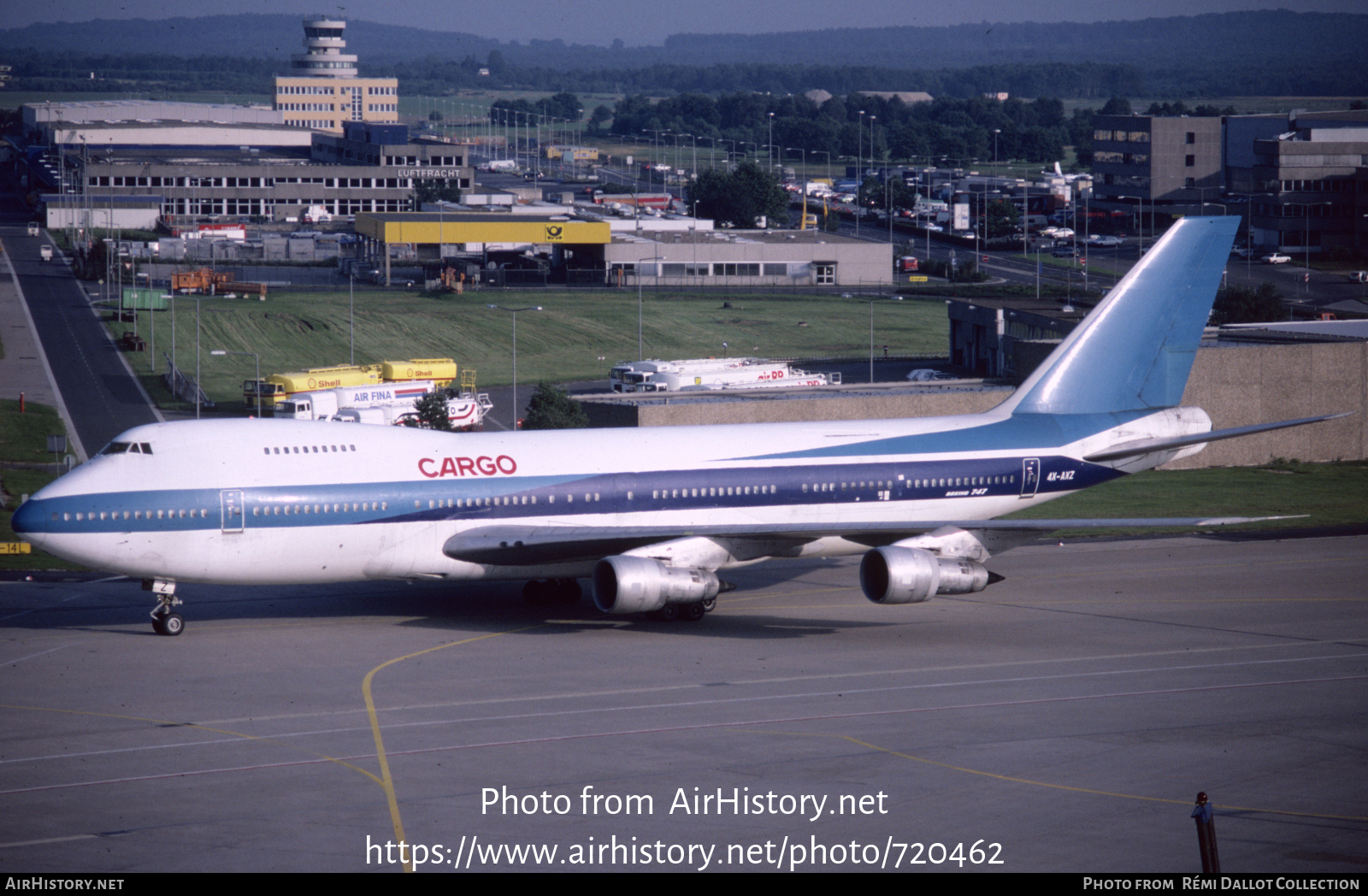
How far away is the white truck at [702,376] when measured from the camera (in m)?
101

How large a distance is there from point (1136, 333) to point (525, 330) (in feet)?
293

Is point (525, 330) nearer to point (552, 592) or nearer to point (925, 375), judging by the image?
point (925, 375)

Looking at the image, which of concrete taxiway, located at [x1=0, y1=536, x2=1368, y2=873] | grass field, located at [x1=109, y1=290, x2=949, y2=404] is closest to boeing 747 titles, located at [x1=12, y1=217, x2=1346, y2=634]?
concrete taxiway, located at [x1=0, y1=536, x2=1368, y2=873]

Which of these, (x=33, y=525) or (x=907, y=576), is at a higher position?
(x=33, y=525)

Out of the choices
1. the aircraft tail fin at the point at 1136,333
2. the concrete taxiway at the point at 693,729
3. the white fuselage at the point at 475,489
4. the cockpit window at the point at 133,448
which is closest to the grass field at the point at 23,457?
the concrete taxiway at the point at 693,729

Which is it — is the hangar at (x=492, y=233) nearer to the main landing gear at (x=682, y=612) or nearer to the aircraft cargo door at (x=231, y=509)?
the main landing gear at (x=682, y=612)

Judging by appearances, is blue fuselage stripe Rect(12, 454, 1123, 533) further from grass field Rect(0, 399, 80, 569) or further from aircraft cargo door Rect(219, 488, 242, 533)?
grass field Rect(0, 399, 80, 569)

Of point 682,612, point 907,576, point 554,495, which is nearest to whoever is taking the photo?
point 907,576

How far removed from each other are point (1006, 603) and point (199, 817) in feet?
92.2

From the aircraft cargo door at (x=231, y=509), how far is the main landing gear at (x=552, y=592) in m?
10.2

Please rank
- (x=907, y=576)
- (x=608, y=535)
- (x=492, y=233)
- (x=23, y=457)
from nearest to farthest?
(x=907, y=576), (x=608, y=535), (x=23, y=457), (x=492, y=233)

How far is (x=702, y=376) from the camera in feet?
333

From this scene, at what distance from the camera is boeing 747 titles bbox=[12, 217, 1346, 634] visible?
130 ft

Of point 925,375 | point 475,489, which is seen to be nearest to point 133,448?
point 475,489
